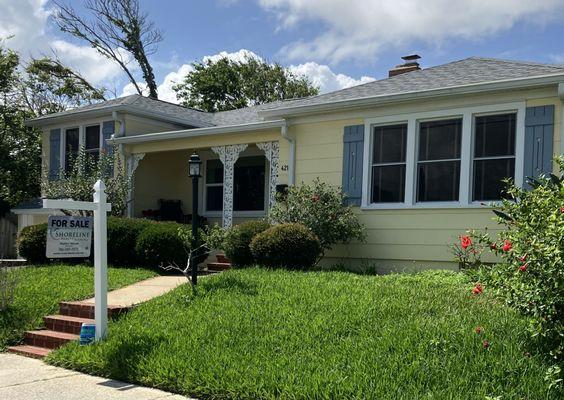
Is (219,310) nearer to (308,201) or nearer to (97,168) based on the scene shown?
(308,201)

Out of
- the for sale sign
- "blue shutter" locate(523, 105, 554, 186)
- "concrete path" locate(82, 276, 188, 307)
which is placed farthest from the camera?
"blue shutter" locate(523, 105, 554, 186)

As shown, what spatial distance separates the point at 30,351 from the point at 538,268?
6.45 meters

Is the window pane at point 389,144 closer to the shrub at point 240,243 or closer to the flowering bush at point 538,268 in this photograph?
the shrub at point 240,243

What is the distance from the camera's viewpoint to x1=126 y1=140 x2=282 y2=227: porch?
1592 centimetres

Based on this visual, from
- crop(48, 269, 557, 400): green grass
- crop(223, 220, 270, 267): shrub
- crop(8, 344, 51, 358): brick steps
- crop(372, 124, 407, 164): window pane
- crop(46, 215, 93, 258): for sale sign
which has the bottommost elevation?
crop(8, 344, 51, 358): brick steps

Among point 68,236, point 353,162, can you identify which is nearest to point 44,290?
point 68,236

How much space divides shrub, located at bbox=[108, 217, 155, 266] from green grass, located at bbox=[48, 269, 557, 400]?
441 cm

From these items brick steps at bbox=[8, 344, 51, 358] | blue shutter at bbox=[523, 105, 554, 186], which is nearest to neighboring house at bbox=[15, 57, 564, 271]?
blue shutter at bbox=[523, 105, 554, 186]

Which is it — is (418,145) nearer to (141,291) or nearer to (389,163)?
(389,163)

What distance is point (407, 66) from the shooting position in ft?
52.1

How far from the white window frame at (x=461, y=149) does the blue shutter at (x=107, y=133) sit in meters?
8.09

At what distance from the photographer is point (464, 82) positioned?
416 inches

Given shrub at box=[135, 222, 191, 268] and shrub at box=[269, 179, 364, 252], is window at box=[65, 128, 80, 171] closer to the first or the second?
shrub at box=[135, 222, 191, 268]

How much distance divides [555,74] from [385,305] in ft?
17.5
